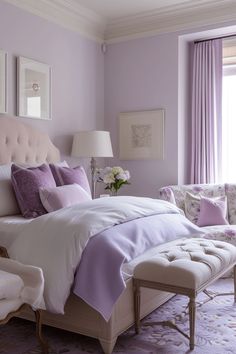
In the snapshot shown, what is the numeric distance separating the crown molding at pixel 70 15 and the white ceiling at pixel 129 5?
0.10m

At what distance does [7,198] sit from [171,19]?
294 centimetres

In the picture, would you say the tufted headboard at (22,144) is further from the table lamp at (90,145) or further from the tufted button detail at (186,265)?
the tufted button detail at (186,265)

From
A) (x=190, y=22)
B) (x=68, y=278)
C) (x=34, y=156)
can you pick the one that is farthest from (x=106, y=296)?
(x=190, y=22)

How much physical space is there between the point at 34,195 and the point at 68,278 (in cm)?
101

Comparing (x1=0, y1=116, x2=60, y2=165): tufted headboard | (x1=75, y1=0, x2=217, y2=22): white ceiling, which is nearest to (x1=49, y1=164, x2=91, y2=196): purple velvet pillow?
(x1=0, y1=116, x2=60, y2=165): tufted headboard

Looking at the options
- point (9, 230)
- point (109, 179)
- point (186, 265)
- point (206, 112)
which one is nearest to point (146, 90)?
point (206, 112)

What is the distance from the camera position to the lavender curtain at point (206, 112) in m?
4.84

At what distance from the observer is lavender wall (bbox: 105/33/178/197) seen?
4.86 m

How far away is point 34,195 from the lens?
10.5 ft

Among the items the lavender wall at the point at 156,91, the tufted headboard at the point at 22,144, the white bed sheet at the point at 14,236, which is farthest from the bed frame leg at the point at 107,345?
the lavender wall at the point at 156,91

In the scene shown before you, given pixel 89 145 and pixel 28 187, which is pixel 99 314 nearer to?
pixel 28 187

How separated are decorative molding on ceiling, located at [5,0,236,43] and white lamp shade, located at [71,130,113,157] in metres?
1.29

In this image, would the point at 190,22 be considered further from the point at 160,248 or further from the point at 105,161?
the point at 160,248

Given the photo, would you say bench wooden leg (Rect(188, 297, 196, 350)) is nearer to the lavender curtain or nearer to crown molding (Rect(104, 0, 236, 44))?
A: the lavender curtain
